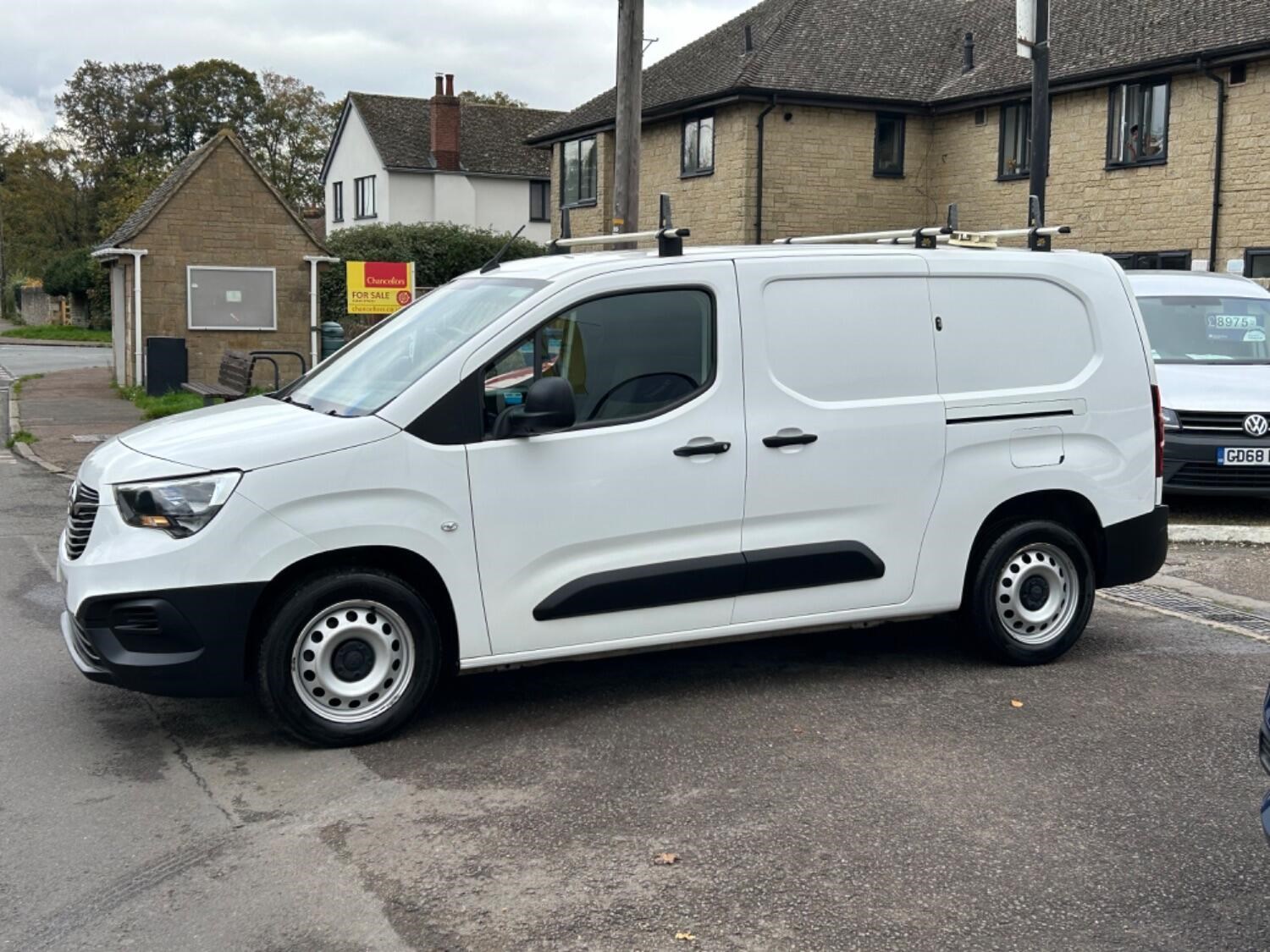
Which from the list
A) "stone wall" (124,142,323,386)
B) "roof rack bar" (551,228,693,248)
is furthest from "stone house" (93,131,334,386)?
"roof rack bar" (551,228,693,248)

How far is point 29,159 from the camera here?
78.4 meters

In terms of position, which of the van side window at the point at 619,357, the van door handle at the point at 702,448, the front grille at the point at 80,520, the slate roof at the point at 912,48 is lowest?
the front grille at the point at 80,520

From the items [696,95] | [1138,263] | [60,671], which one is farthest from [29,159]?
[60,671]

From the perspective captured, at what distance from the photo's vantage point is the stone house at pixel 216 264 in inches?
895

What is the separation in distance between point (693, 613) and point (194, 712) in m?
2.23

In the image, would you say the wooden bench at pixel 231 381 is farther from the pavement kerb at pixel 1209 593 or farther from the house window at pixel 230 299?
the pavement kerb at pixel 1209 593

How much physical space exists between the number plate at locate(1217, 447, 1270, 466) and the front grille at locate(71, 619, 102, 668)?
8776mm

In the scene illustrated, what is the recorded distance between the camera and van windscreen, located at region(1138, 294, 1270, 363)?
40.8ft

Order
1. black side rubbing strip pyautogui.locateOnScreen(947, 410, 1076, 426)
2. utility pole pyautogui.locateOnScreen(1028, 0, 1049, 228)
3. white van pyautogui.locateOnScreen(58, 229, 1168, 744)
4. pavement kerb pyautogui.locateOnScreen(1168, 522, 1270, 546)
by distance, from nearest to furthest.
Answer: white van pyautogui.locateOnScreen(58, 229, 1168, 744), black side rubbing strip pyautogui.locateOnScreen(947, 410, 1076, 426), pavement kerb pyautogui.locateOnScreen(1168, 522, 1270, 546), utility pole pyautogui.locateOnScreen(1028, 0, 1049, 228)

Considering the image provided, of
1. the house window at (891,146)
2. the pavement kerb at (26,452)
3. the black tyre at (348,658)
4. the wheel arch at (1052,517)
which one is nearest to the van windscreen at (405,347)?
the black tyre at (348,658)

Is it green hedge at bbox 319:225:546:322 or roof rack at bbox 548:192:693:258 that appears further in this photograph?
green hedge at bbox 319:225:546:322

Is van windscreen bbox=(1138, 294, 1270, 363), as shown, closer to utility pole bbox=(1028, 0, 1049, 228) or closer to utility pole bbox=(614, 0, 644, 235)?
utility pole bbox=(1028, 0, 1049, 228)

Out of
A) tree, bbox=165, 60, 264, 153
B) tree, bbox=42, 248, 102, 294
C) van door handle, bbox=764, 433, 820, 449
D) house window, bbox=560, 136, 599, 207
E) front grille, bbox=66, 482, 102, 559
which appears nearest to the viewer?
front grille, bbox=66, 482, 102, 559

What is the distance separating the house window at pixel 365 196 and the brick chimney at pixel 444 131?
9.89ft
